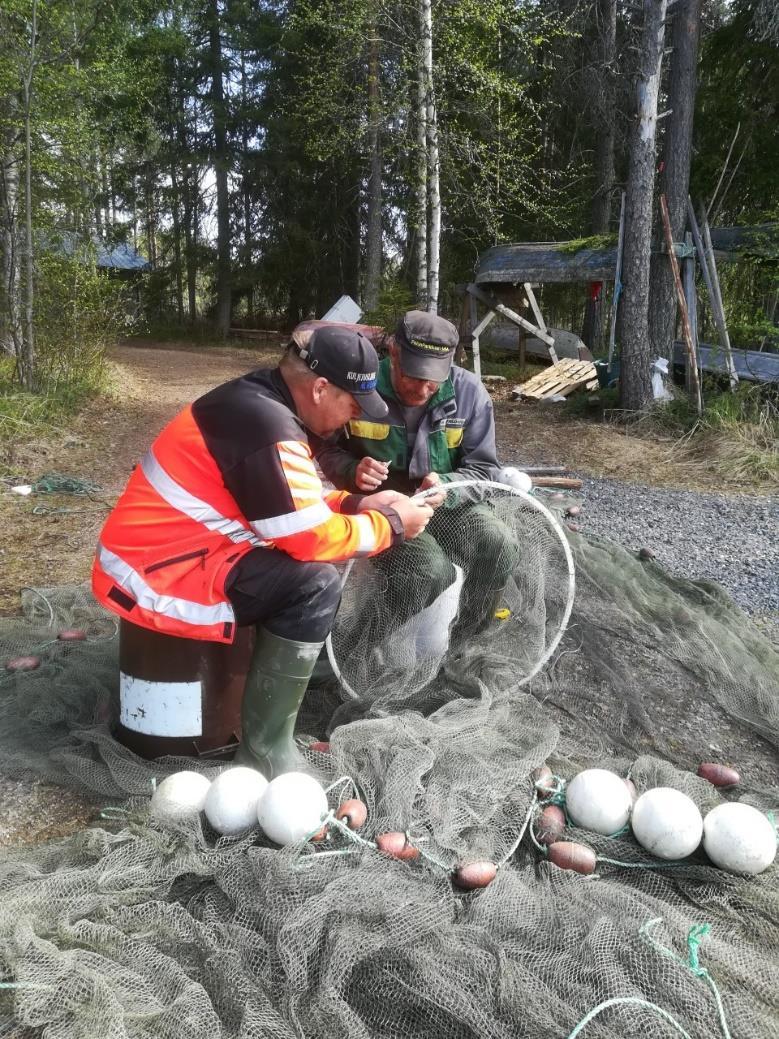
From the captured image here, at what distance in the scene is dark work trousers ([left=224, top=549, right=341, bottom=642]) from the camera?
7.77 ft

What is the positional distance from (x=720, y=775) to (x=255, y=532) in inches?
66.1

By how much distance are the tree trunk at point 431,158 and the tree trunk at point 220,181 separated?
1162 cm

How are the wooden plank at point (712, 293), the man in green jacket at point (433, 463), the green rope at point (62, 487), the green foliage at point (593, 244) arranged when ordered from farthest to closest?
the green foliage at point (593, 244) → the wooden plank at point (712, 293) → the green rope at point (62, 487) → the man in green jacket at point (433, 463)

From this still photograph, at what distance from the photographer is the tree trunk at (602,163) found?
14078 millimetres

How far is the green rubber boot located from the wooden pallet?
32.0 ft

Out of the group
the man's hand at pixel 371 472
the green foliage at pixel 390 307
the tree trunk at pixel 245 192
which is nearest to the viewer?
the man's hand at pixel 371 472

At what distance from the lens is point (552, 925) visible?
1875 mm

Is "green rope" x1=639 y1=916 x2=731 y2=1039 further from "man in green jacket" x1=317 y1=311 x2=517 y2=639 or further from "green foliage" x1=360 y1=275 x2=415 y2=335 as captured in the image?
"green foliage" x1=360 y1=275 x2=415 y2=335

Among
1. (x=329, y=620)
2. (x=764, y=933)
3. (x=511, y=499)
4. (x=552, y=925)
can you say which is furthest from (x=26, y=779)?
(x=764, y=933)

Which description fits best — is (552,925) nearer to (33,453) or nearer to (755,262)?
(33,453)

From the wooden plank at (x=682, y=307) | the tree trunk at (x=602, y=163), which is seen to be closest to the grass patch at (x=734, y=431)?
the wooden plank at (x=682, y=307)

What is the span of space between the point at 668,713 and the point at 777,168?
43.6ft

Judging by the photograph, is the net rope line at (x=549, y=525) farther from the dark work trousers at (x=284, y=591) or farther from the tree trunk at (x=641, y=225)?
the tree trunk at (x=641, y=225)

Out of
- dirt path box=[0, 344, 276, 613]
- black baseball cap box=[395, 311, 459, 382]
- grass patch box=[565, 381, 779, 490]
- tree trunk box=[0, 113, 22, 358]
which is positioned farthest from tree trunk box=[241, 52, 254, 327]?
black baseball cap box=[395, 311, 459, 382]
